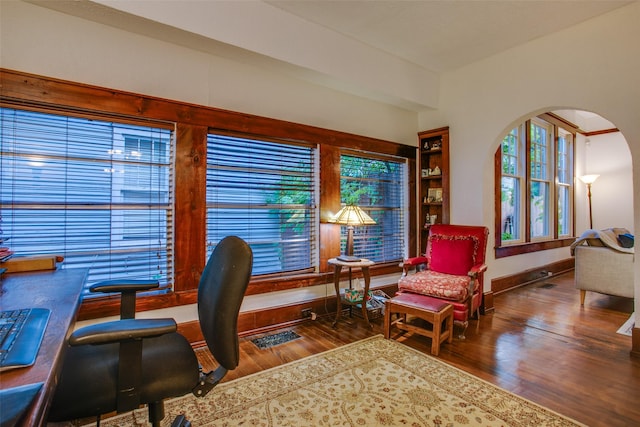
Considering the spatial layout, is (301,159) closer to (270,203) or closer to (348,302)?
(270,203)

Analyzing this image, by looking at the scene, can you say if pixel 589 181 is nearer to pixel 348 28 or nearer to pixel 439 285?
pixel 439 285

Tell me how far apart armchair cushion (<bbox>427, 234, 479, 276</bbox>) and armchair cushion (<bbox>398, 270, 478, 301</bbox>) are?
104mm

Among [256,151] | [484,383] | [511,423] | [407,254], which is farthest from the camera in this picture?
[407,254]

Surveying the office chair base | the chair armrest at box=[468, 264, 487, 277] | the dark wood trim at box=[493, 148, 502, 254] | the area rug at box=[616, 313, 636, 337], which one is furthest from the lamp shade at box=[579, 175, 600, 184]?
the office chair base

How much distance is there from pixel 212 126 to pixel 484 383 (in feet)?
9.85

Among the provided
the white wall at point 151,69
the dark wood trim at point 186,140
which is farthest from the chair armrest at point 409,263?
the white wall at point 151,69

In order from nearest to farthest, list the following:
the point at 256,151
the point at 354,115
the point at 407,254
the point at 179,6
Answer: the point at 179,6 → the point at 256,151 → the point at 354,115 → the point at 407,254

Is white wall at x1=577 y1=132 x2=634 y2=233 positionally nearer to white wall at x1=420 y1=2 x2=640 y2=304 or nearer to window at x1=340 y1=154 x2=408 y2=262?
white wall at x1=420 y1=2 x2=640 y2=304

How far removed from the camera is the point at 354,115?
388cm

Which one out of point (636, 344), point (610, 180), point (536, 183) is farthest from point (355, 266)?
point (610, 180)

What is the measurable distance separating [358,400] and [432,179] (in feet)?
10.9

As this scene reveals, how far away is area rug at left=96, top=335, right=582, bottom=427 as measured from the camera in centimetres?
178

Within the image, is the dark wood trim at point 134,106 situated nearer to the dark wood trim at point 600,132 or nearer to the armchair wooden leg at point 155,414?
the armchair wooden leg at point 155,414

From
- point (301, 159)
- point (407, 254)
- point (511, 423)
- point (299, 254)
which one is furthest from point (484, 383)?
point (301, 159)
